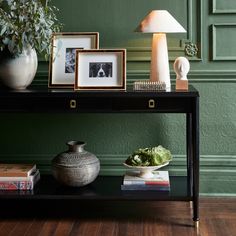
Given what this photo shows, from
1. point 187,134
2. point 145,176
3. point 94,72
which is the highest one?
point 94,72

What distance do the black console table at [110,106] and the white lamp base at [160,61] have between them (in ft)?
0.47

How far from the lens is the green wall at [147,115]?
244cm

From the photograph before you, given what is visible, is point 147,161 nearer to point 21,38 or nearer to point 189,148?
point 189,148

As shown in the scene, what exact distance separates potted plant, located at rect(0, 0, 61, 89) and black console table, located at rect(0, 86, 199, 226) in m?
0.11

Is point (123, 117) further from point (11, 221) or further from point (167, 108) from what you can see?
point (11, 221)

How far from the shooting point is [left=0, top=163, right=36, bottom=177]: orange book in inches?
88.0

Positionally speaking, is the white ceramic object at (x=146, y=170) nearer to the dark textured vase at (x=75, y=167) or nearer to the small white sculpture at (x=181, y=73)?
the dark textured vase at (x=75, y=167)

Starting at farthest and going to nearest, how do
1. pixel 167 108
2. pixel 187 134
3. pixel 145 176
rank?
pixel 187 134 → pixel 145 176 → pixel 167 108

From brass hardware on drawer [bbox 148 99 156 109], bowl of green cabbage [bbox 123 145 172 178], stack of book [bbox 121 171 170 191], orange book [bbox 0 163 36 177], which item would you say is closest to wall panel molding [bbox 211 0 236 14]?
brass hardware on drawer [bbox 148 99 156 109]

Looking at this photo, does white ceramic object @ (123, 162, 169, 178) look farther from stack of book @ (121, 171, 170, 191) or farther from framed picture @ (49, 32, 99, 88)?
framed picture @ (49, 32, 99, 88)

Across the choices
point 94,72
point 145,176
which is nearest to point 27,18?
point 94,72

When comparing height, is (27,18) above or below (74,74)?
above

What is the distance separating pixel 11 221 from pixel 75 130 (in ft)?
1.83

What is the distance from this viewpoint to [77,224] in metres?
2.19
